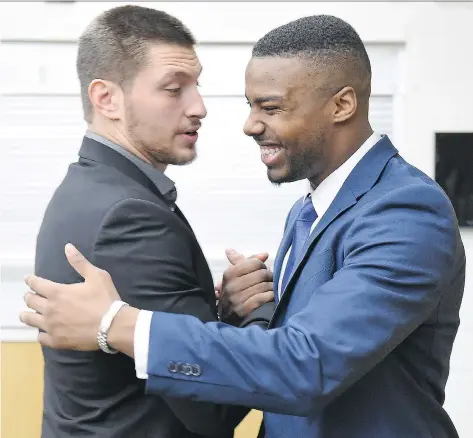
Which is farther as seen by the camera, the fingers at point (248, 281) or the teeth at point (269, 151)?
A: the fingers at point (248, 281)

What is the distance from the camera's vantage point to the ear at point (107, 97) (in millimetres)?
1378

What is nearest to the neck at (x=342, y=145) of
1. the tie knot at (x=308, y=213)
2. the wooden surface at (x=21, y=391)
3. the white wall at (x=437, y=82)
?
the tie knot at (x=308, y=213)

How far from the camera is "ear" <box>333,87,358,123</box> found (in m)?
1.27

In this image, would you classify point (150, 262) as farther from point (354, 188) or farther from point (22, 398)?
point (22, 398)

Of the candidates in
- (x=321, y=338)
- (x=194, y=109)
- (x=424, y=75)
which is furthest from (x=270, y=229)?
(x=321, y=338)

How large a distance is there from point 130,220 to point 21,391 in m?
1.48

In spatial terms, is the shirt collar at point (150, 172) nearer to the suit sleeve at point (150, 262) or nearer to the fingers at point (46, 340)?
the suit sleeve at point (150, 262)

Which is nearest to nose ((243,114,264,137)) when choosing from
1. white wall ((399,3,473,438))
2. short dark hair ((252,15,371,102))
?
short dark hair ((252,15,371,102))

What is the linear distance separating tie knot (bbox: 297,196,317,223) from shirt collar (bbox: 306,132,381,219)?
1.8 inches

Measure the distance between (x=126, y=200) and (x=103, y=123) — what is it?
0.78 ft

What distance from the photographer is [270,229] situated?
249 centimetres

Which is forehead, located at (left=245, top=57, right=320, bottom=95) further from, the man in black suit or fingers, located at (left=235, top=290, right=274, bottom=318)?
fingers, located at (left=235, top=290, right=274, bottom=318)

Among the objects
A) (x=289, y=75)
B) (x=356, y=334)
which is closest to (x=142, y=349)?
(x=356, y=334)

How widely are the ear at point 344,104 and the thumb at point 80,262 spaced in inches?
18.3
